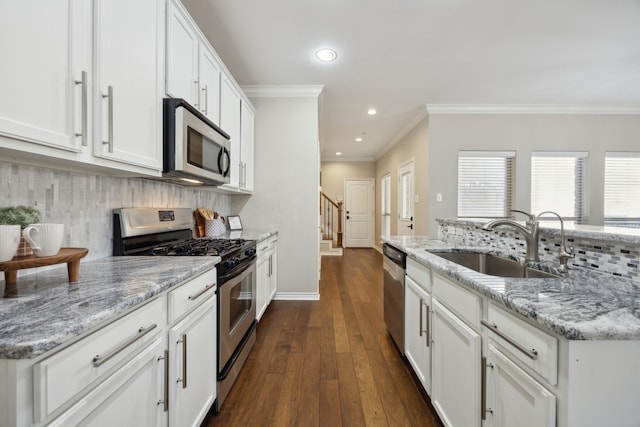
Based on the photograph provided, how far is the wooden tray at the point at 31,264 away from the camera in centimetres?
83

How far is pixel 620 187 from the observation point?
13.8ft

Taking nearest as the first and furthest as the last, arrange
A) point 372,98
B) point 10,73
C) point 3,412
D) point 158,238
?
1. point 3,412
2. point 10,73
3. point 158,238
4. point 372,98

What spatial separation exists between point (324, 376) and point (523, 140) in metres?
4.31

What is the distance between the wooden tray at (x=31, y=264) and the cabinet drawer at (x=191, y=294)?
335 mm

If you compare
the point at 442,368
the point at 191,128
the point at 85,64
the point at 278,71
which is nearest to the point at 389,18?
the point at 278,71

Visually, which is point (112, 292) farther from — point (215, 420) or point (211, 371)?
point (215, 420)

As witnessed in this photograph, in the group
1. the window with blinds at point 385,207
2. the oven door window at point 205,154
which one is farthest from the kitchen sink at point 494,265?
the window with blinds at point 385,207

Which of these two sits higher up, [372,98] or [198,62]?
[372,98]

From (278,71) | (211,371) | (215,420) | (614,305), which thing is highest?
(278,71)

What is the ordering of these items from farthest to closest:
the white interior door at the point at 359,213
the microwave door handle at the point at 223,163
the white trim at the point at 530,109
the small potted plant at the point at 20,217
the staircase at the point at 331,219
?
the white interior door at the point at 359,213
the staircase at the point at 331,219
the white trim at the point at 530,109
the microwave door handle at the point at 223,163
the small potted plant at the point at 20,217

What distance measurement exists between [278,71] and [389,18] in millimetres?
1292

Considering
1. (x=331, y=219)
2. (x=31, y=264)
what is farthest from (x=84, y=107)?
(x=331, y=219)

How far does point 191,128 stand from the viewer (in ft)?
5.41

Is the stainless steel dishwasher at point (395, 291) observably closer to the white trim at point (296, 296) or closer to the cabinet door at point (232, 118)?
the white trim at point (296, 296)
